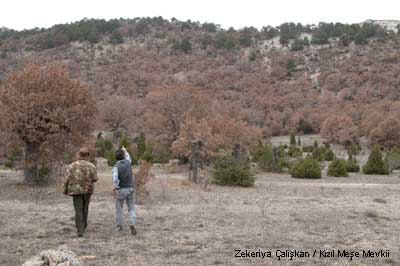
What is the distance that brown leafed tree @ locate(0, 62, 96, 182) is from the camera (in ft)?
52.6

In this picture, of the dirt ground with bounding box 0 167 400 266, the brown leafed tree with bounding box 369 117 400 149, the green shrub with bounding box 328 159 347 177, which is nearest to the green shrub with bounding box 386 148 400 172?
the green shrub with bounding box 328 159 347 177

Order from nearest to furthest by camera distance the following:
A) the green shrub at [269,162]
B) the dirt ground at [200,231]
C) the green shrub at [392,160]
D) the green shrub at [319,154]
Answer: the dirt ground at [200,231]
the green shrub at [269,162]
the green shrub at [392,160]
the green shrub at [319,154]

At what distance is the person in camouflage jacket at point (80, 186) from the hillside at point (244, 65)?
42.4 meters

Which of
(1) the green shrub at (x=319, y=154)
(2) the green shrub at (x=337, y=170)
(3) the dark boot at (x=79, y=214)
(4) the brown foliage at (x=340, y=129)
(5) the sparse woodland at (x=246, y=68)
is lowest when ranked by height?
(2) the green shrub at (x=337, y=170)

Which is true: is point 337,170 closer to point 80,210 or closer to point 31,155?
point 31,155

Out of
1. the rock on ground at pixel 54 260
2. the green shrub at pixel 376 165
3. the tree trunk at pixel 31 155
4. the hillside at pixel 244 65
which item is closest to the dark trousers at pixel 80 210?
the rock on ground at pixel 54 260

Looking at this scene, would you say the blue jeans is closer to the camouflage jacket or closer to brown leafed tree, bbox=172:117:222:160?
the camouflage jacket

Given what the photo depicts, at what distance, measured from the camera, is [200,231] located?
346 inches

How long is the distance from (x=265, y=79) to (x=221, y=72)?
28.4 feet

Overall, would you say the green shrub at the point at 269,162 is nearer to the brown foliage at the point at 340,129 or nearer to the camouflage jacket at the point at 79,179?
the brown foliage at the point at 340,129

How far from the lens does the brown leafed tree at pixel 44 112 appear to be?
16.0m

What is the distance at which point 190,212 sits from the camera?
1121 cm

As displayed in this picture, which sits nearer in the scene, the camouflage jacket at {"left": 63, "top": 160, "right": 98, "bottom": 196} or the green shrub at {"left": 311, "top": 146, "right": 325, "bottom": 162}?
the camouflage jacket at {"left": 63, "top": 160, "right": 98, "bottom": 196}

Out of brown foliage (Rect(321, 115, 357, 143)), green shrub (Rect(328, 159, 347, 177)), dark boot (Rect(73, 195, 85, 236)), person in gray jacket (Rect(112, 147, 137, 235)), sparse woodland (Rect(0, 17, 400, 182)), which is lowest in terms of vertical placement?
green shrub (Rect(328, 159, 347, 177))
